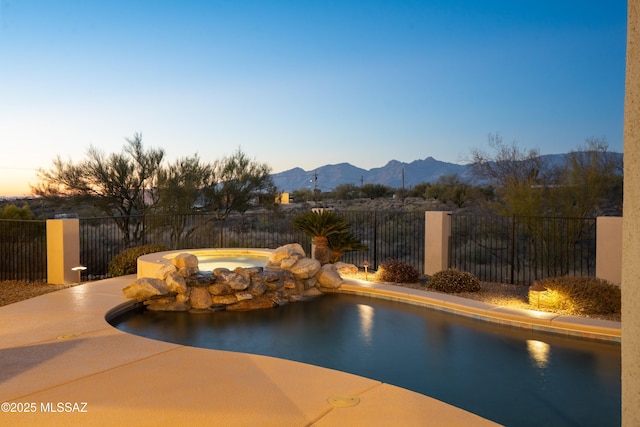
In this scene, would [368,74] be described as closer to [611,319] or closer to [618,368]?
[611,319]

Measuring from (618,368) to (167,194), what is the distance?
14.9 meters

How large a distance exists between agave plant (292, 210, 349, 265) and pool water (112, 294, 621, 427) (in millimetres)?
2819

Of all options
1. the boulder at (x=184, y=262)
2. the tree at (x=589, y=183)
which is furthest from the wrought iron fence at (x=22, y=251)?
the tree at (x=589, y=183)

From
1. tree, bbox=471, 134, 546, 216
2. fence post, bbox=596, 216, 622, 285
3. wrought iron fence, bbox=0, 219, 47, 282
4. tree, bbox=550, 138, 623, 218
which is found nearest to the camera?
fence post, bbox=596, 216, 622, 285

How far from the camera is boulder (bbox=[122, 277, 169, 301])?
8.01 meters

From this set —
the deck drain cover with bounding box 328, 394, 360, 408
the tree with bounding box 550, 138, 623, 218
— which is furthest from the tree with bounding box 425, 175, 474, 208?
the deck drain cover with bounding box 328, 394, 360, 408

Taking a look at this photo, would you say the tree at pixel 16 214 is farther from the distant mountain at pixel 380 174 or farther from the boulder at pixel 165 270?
the distant mountain at pixel 380 174

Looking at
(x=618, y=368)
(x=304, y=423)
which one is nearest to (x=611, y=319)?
(x=618, y=368)

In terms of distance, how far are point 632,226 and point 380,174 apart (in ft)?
328

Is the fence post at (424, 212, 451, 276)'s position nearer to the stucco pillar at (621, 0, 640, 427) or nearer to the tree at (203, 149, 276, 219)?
the tree at (203, 149, 276, 219)

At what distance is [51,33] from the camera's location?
13.5 metres

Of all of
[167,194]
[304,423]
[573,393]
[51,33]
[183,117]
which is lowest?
[573,393]

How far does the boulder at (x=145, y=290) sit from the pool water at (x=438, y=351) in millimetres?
304

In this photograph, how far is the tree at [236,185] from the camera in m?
18.6
